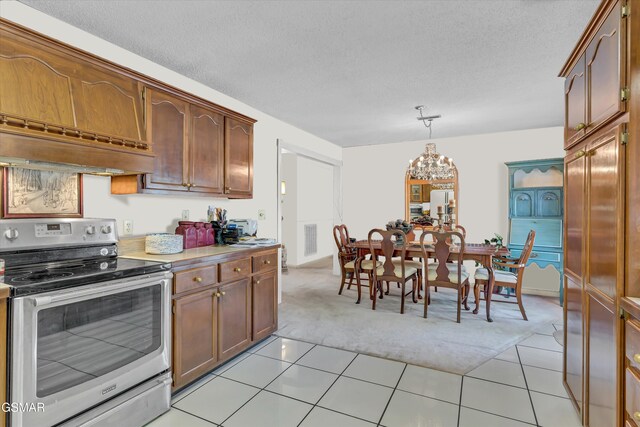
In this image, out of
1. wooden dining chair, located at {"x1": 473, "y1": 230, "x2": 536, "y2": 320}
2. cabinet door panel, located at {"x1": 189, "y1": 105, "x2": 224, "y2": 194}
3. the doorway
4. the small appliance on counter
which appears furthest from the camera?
the doorway

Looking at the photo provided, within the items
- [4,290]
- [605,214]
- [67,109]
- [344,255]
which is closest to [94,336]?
[4,290]

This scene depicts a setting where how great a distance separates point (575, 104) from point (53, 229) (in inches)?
122

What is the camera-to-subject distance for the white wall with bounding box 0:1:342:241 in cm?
211

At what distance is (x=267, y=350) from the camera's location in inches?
112

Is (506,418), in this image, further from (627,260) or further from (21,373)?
(21,373)

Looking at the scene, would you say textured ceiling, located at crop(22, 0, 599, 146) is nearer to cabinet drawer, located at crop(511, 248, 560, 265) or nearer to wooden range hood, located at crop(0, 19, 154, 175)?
wooden range hood, located at crop(0, 19, 154, 175)

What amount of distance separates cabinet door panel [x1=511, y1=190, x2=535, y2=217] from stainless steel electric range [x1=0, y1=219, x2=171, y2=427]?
4706 mm

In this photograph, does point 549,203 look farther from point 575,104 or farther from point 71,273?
point 71,273

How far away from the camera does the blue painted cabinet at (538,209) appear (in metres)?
4.50

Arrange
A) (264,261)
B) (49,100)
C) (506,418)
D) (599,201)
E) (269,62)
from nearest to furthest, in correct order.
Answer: (599,201) → (49,100) → (506,418) → (269,62) → (264,261)

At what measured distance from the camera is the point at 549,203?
456cm

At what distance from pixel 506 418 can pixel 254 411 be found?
1.50 metres

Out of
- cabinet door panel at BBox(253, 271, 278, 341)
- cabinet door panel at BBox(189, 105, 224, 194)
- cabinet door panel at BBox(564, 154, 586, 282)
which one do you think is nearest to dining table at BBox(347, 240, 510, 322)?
cabinet door panel at BBox(253, 271, 278, 341)

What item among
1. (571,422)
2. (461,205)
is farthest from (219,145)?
(461,205)
